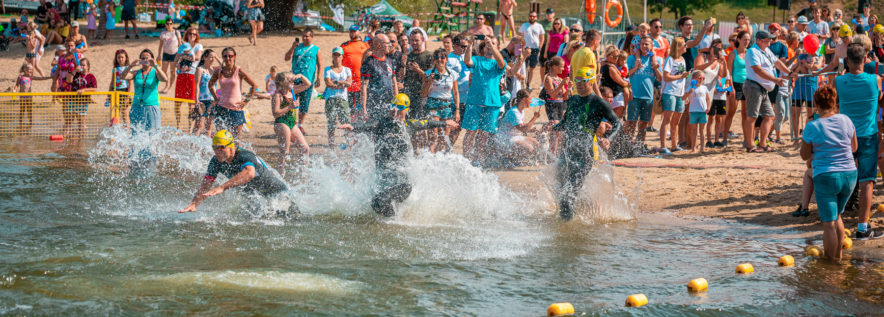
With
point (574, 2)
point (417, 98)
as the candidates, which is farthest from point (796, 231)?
point (574, 2)

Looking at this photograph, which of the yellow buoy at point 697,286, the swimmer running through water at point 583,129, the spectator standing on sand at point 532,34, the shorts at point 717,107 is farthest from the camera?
the spectator standing on sand at point 532,34

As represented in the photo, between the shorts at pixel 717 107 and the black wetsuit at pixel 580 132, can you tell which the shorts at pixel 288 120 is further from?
the shorts at pixel 717 107

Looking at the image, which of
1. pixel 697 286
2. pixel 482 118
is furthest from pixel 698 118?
pixel 697 286

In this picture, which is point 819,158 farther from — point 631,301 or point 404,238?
point 404,238

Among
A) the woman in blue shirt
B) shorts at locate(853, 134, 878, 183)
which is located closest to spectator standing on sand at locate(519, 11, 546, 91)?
the woman in blue shirt

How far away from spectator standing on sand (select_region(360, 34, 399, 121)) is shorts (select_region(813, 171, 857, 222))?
6.85 meters

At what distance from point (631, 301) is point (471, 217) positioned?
3.37 m

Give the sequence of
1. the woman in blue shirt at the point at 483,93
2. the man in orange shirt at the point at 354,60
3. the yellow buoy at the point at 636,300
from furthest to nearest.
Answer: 1. the man in orange shirt at the point at 354,60
2. the woman in blue shirt at the point at 483,93
3. the yellow buoy at the point at 636,300

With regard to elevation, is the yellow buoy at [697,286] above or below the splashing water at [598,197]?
below

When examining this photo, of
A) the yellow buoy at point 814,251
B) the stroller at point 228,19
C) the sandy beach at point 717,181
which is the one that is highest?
the stroller at point 228,19

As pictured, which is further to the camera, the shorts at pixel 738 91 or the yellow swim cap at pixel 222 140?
the shorts at pixel 738 91

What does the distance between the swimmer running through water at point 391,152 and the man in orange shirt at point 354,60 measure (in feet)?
15.6

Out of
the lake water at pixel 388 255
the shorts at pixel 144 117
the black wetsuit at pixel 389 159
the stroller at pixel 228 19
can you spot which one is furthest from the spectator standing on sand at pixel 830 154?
the stroller at pixel 228 19

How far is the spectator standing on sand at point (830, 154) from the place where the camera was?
7105mm
